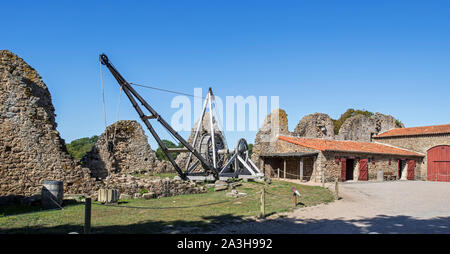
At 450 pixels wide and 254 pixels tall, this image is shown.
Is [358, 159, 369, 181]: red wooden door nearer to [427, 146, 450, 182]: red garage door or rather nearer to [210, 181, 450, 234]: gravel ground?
[427, 146, 450, 182]: red garage door

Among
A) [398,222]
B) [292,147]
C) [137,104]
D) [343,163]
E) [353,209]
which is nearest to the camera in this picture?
[398,222]

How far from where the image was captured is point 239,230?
7.06 meters

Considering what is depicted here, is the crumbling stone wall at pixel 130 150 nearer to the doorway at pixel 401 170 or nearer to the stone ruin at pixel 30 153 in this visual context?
the stone ruin at pixel 30 153

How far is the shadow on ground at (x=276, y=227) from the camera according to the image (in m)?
6.68

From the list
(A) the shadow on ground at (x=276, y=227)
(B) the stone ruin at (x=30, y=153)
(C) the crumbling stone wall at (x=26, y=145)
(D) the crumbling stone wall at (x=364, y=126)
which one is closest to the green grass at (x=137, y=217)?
(A) the shadow on ground at (x=276, y=227)

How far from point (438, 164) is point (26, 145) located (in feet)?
100

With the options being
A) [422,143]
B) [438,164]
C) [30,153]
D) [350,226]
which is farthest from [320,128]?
[30,153]

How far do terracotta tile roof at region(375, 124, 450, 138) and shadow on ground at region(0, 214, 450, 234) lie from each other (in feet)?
75.2

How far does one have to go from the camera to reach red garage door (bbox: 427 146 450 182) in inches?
1037
